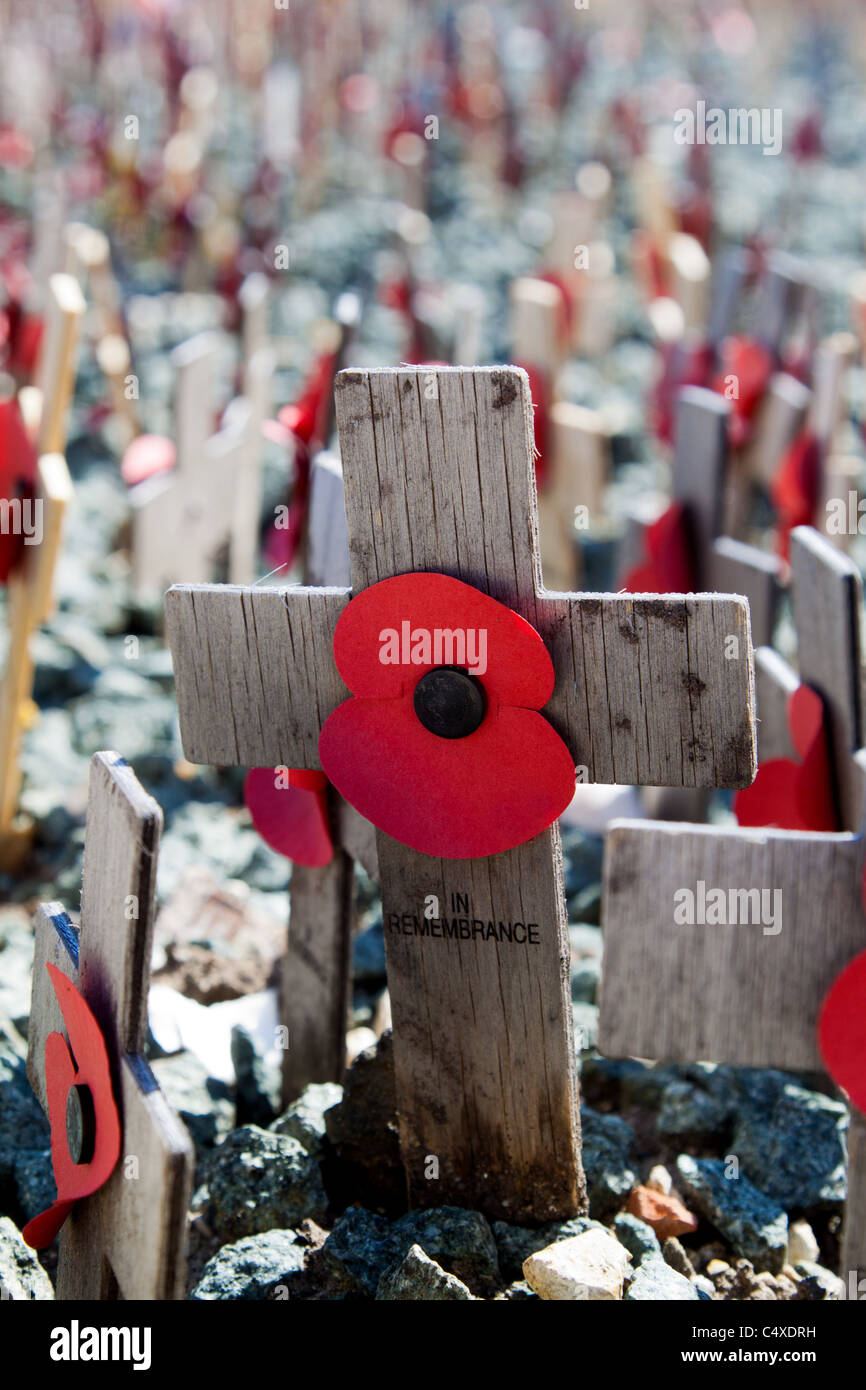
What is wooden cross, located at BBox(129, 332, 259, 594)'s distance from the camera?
367 cm

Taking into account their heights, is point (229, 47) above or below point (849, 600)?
above

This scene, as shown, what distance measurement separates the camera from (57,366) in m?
3.14

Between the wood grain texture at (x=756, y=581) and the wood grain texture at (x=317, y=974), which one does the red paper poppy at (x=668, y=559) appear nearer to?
the wood grain texture at (x=756, y=581)

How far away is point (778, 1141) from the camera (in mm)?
2219

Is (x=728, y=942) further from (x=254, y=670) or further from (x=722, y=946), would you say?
(x=254, y=670)

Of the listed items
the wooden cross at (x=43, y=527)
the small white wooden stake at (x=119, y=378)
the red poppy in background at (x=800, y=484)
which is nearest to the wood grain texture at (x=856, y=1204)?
the wooden cross at (x=43, y=527)

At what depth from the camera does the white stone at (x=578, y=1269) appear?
5.61ft

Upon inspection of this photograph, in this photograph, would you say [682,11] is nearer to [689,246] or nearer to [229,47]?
[229,47]

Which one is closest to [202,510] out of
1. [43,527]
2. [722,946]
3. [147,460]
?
[147,460]

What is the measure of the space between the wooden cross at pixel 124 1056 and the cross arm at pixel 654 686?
19.6 inches

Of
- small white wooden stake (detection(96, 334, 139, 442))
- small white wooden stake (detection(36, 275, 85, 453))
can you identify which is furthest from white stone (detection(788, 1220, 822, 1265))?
small white wooden stake (detection(96, 334, 139, 442))

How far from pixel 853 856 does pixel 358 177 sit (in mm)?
9045

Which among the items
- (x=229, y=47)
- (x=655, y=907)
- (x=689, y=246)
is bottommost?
(x=655, y=907)
